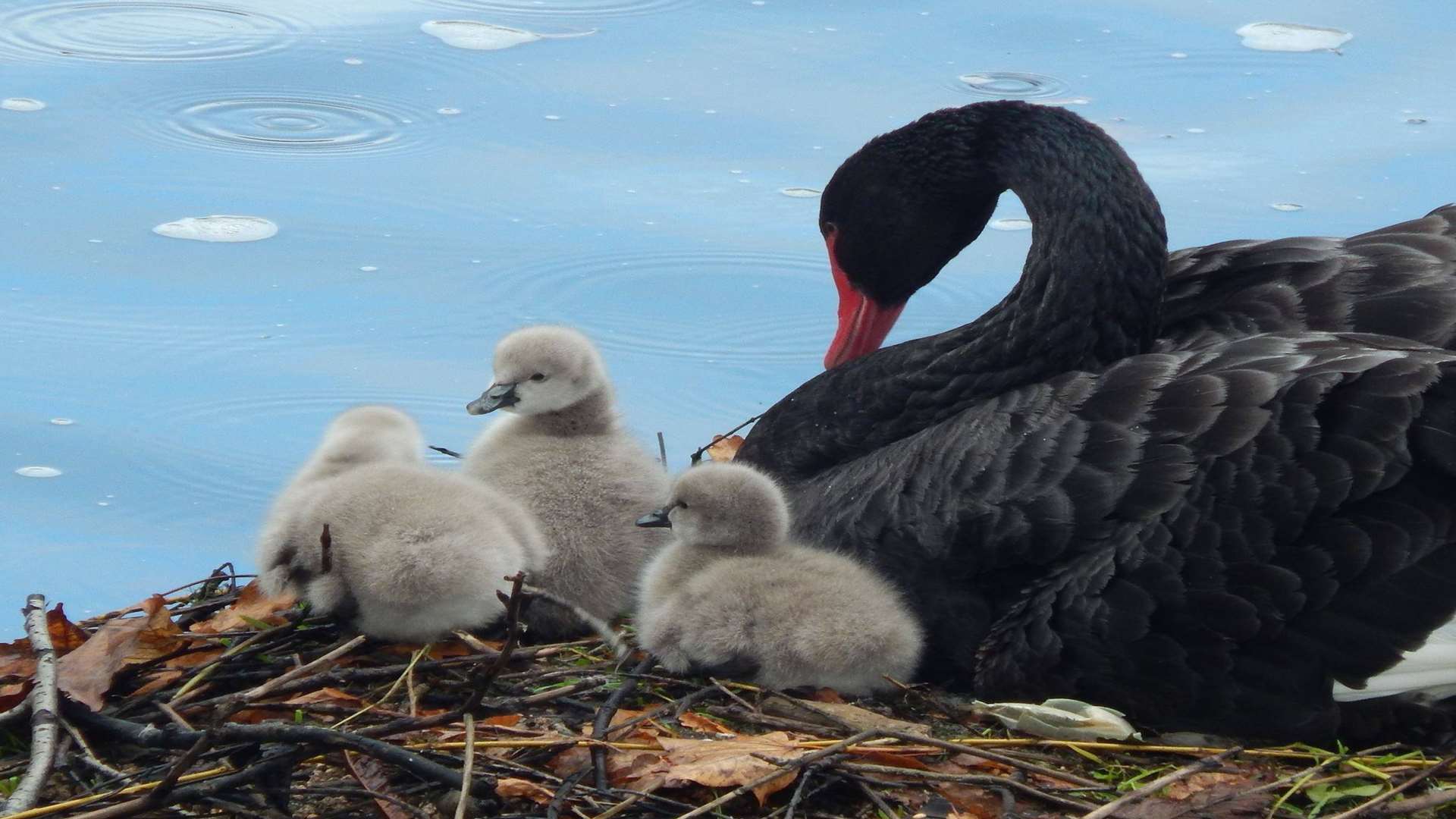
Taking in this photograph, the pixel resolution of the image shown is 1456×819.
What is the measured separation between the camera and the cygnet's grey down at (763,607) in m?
2.79

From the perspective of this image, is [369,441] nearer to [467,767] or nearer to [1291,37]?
[467,767]

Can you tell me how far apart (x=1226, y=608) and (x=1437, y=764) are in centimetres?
36

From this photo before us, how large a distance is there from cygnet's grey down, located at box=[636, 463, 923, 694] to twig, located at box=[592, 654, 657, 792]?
35 millimetres

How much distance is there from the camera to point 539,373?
3326mm

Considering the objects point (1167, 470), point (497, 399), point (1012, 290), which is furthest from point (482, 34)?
point (1167, 470)

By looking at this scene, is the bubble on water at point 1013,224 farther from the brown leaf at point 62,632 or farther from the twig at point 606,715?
the brown leaf at point 62,632

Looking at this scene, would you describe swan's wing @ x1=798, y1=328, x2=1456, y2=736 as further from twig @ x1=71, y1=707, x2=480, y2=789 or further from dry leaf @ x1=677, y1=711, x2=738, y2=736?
twig @ x1=71, y1=707, x2=480, y2=789

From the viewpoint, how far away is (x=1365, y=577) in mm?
2709

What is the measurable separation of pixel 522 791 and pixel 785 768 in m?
0.34

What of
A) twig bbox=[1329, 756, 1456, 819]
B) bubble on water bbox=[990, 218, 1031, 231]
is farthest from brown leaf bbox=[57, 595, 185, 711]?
bubble on water bbox=[990, 218, 1031, 231]

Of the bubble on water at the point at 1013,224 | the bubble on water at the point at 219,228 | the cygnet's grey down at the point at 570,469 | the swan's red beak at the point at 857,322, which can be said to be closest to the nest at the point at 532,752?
the cygnet's grey down at the point at 570,469

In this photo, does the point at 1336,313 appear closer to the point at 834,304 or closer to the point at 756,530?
the point at 756,530

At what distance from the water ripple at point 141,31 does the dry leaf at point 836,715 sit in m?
4.37

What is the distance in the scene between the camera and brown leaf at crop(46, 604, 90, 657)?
3014 millimetres
